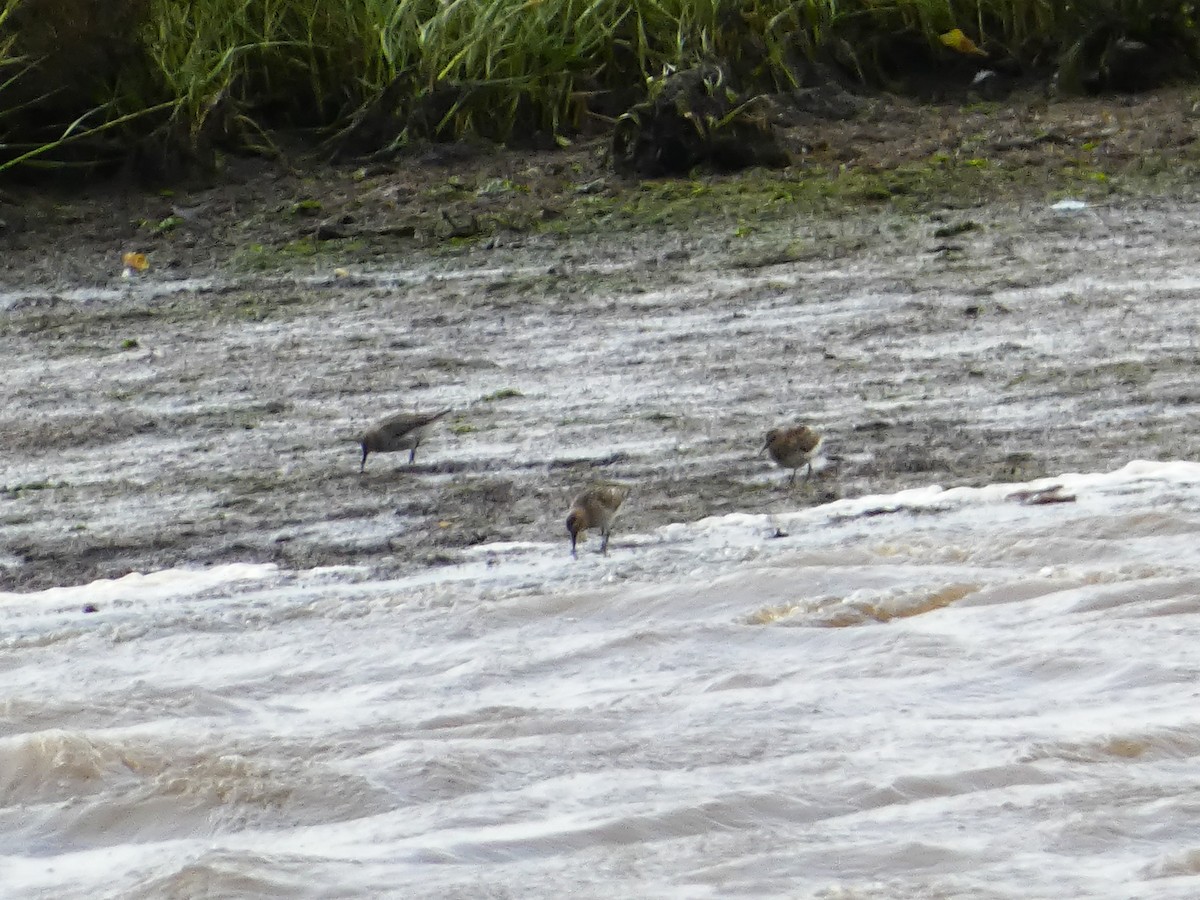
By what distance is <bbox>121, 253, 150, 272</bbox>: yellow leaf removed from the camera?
1009cm

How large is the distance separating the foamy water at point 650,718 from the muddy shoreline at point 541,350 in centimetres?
54

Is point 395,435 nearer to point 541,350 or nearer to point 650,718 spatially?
point 541,350

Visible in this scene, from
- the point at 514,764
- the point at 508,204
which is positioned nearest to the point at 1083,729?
the point at 514,764

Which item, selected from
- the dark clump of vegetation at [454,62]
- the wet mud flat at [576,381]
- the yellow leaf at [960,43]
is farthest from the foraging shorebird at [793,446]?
the yellow leaf at [960,43]

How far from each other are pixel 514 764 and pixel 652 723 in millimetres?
314

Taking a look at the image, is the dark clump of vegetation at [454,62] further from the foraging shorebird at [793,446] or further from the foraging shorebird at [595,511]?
the foraging shorebird at [595,511]

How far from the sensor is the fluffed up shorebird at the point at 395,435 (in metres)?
6.36

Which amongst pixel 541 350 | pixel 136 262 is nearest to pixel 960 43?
pixel 136 262

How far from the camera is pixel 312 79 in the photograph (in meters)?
12.3

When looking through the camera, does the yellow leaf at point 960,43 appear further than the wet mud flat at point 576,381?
Yes

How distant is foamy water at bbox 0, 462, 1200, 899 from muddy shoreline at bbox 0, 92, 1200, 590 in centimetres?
54

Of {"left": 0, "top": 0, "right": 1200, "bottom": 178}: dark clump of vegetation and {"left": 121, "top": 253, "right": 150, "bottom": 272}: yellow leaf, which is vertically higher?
{"left": 0, "top": 0, "right": 1200, "bottom": 178}: dark clump of vegetation

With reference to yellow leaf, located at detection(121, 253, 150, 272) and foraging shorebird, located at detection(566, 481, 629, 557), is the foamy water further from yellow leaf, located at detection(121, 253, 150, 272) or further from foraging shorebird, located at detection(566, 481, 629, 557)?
yellow leaf, located at detection(121, 253, 150, 272)

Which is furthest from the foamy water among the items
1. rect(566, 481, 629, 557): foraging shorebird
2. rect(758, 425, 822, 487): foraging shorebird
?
rect(758, 425, 822, 487): foraging shorebird
